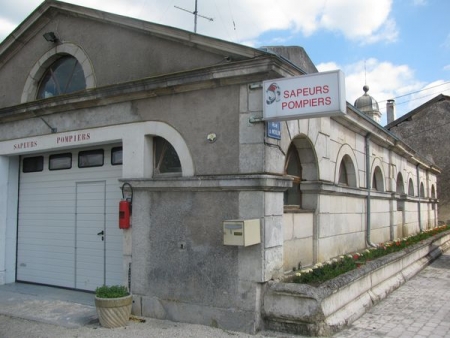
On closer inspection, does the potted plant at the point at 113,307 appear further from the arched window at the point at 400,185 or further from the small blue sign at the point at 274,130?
the arched window at the point at 400,185

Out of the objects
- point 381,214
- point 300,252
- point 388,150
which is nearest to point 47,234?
point 300,252

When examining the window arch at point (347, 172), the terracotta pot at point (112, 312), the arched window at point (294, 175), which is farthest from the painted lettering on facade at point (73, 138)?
the window arch at point (347, 172)

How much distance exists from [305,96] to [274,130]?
0.81m

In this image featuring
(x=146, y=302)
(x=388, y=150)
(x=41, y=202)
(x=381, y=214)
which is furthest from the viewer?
(x=388, y=150)

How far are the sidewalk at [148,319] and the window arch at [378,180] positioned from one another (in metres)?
4.06

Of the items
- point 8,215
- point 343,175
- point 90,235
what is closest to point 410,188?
point 343,175

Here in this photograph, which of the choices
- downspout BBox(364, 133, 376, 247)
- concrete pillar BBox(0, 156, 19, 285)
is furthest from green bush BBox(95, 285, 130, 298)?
downspout BBox(364, 133, 376, 247)

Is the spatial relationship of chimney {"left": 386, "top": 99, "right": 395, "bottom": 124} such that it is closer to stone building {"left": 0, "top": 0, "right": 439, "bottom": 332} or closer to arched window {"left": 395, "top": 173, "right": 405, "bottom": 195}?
arched window {"left": 395, "top": 173, "right": 405, "bottom": 195}

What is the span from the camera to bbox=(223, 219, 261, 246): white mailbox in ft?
19.5

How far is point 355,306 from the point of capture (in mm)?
7000

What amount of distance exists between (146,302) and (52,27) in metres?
5.92

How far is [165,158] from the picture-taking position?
765 centimetres

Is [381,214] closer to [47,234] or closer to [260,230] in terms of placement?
[260,230]

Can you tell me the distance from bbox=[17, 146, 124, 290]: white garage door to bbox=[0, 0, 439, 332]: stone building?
0.03m
